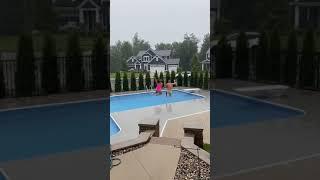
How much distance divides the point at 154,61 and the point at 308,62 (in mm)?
12191

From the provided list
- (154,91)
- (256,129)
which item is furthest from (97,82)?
(154,91)

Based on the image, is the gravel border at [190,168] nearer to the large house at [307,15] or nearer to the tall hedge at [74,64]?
the tall hedge at [74,64]

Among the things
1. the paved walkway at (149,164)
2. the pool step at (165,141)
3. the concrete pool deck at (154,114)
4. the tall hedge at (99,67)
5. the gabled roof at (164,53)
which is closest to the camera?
the tall hedge at (99,67)

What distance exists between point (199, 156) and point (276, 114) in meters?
1.31

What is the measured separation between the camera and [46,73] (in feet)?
9.32

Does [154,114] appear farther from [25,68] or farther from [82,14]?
[25,68]

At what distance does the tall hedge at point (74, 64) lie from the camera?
9.32 feet

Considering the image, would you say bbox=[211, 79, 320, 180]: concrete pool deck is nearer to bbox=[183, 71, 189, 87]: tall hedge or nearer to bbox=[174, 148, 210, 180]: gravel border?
bbox=[174, 148, 210, 180]: gravel border

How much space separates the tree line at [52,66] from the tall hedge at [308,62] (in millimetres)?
2101

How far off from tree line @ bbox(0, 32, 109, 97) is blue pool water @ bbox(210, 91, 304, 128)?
1173mm

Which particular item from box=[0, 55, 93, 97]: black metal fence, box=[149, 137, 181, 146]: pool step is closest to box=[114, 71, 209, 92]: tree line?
box=[149, 137, 181, 146]: pool step

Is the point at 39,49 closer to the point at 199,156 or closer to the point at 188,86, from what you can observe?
the point at 199,156

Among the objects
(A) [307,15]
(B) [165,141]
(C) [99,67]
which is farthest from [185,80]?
(C) [99,67]

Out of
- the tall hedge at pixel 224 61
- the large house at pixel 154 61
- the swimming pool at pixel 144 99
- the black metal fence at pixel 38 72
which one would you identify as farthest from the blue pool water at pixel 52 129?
the large house at pixel 154 61
